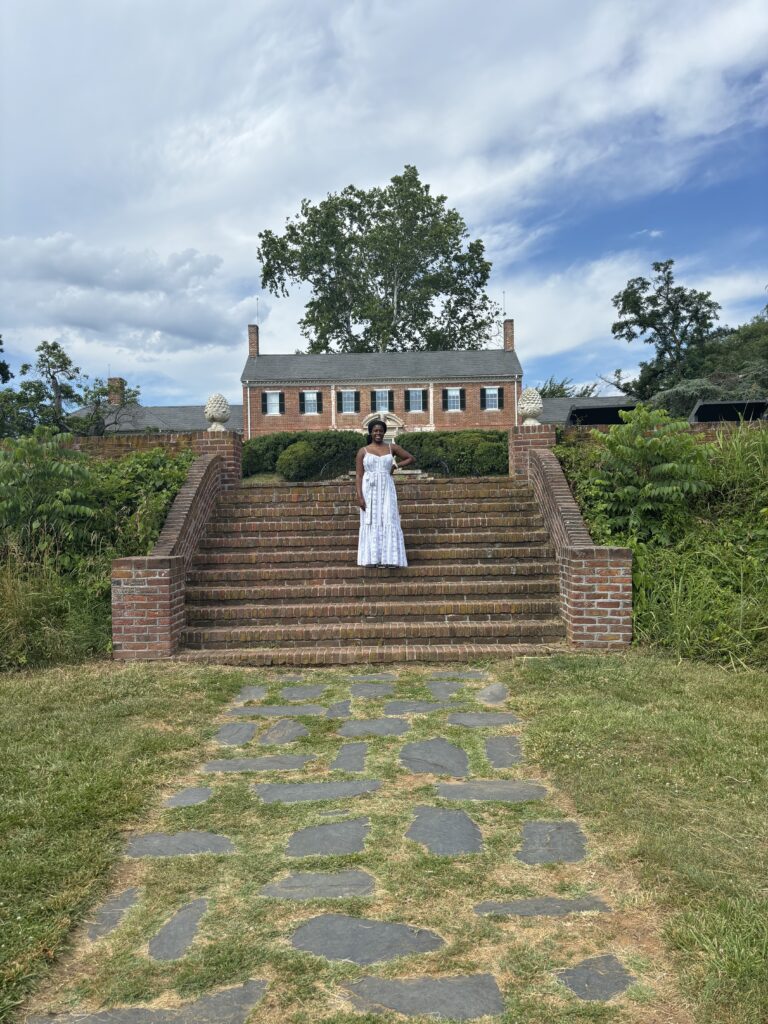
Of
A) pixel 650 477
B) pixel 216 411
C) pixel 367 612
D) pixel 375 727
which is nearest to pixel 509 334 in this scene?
pixel 216 411

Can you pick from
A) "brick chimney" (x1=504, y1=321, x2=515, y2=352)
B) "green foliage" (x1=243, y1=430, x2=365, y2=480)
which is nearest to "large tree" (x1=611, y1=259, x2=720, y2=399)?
"brick chimney" (x1=504, y1=321, x2=515, y2=352)

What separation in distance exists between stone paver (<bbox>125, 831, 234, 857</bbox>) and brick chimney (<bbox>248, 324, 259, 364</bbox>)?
3715 centimetres

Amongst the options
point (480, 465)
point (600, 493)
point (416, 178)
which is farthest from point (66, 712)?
point (416, 178)

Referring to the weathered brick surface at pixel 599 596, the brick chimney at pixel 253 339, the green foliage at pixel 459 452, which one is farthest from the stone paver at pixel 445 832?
the brick chimney at pixel 253 339

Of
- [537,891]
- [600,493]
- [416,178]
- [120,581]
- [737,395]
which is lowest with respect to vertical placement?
[537,891]

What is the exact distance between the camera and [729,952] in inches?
71.0

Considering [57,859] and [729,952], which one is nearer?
[729,952]

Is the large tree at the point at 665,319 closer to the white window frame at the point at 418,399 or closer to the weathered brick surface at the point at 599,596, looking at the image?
the white window frame at the point at 418,399

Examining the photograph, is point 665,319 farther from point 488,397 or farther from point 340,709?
point 340,709

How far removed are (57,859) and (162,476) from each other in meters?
5.49

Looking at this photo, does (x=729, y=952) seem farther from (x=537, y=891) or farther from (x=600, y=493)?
(x=600, y=493)

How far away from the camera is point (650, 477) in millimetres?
6766

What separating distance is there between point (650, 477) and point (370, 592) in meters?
2.98

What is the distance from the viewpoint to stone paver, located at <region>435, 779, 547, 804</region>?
9.80 feet
